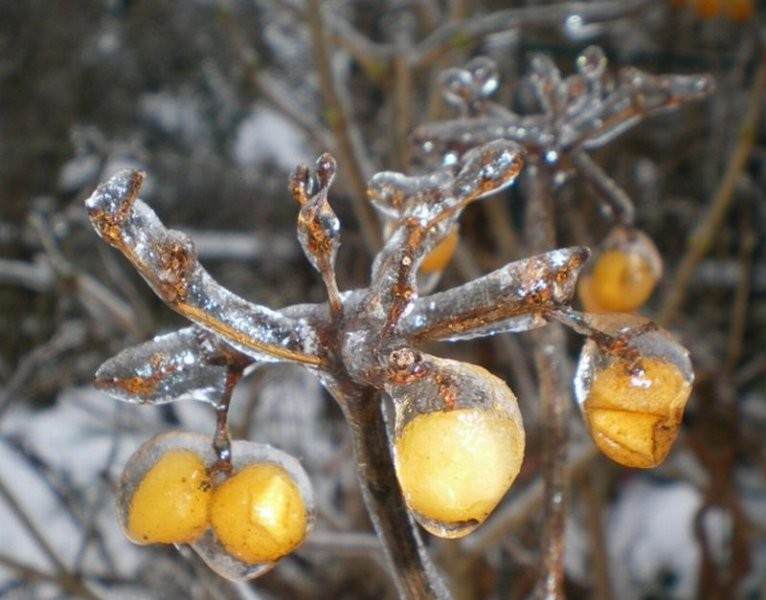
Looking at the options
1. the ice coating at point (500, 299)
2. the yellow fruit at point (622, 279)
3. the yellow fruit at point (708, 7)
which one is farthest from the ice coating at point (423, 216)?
→ the yellow fruit at point (708, 7)

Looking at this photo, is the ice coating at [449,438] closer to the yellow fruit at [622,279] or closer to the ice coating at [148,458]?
the ice coating at [148,458]

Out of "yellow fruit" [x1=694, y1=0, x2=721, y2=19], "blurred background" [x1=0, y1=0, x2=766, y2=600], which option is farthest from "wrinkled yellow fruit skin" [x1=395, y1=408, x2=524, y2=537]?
"yellow fruit" [x1=694, y1=0, x2=721, y2=19]

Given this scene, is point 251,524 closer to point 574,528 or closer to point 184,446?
point 184,446

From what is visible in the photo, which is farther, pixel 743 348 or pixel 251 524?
pixel 743 348

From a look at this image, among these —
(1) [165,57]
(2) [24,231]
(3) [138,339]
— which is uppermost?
(1) [165,57]

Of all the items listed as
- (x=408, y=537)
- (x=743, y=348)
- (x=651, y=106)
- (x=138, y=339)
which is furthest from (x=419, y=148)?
(x=743, y=348)

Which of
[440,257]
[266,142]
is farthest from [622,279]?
[266,142]

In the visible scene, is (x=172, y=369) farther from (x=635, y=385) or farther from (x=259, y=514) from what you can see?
(x=635, y=385)
